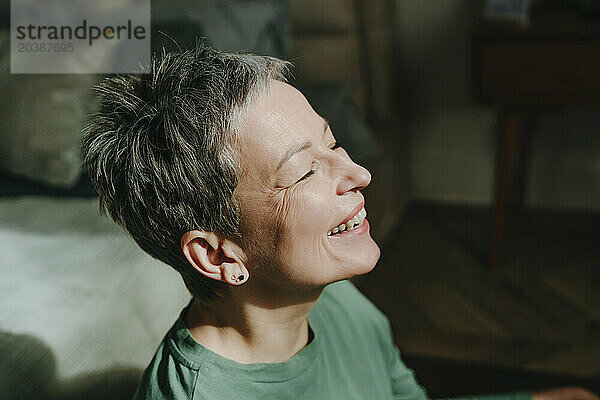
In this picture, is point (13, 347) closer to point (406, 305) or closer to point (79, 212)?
point (79, 212)

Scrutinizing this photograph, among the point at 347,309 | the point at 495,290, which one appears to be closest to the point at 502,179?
the point at 495,290

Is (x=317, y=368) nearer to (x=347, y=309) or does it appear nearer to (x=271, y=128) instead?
(x=347, y=309)

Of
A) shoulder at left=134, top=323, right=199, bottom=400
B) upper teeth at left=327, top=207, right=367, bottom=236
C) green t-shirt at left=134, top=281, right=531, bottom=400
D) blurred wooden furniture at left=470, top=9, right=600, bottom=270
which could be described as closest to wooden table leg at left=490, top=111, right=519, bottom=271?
blurred wooden furniture at left=470, top=9, right=600, bottom=270

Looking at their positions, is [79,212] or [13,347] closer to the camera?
[13,347]

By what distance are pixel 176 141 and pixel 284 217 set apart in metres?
0.13

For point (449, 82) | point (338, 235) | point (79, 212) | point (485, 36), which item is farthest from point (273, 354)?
point (449, 82)

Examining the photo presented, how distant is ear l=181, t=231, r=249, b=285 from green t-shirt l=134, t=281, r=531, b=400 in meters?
0.08

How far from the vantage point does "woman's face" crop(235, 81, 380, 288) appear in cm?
63

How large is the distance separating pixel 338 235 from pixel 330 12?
159cm

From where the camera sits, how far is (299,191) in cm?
65

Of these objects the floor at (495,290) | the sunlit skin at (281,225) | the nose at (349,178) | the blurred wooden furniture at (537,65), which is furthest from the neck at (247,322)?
the blurred wooden furniture at (537,65)

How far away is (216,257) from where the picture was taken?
68cm

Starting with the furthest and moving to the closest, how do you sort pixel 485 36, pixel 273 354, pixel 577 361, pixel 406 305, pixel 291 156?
pixel 406 305, pixel 485 36, pixel 577 361, pixel 273 354, pixel 291 156

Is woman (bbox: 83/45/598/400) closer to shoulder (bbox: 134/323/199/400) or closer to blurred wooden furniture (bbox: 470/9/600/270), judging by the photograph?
shoulder (bbox: 134/323/199/400)
